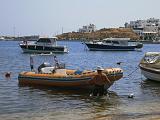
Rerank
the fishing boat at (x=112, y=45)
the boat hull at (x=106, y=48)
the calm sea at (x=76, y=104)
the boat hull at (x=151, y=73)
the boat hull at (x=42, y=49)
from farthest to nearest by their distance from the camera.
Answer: the boat hull at (x=106, y=48) → the fishing boat at (x=112, y=45) → the boat hull at (x=42, y=49) → the boat hull at (x=151, y=73) → the calm sea at (x=76, y=104)

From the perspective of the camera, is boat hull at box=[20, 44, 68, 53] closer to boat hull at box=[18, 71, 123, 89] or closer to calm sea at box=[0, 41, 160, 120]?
calm sea at box=[0, 41, 160, 120]

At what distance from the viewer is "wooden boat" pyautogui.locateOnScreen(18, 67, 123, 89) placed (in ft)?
71.6

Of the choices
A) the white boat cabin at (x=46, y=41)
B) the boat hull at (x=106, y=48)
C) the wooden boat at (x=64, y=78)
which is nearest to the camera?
the wooden boat at (x=64, y=78)

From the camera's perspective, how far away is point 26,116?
647 inches

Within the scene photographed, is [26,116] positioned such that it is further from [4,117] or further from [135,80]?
[135,80]

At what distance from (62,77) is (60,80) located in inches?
10.6

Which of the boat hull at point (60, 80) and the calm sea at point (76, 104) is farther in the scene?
the boat hull at point (60, 80)

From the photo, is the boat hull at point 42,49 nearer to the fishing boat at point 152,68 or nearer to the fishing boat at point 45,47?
the fishing boat at point 45,47

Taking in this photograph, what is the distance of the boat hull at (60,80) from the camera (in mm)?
21906

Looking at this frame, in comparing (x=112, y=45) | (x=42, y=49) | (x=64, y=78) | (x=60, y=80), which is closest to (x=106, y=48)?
(x=112, y=45)

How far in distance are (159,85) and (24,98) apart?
9748mm

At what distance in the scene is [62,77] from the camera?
76.0ft

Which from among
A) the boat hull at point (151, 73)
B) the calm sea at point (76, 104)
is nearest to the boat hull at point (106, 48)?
the boat hull at point (151, 73)

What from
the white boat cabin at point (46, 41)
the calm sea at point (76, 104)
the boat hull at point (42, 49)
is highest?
the white boat cabin at point (46, 41)
